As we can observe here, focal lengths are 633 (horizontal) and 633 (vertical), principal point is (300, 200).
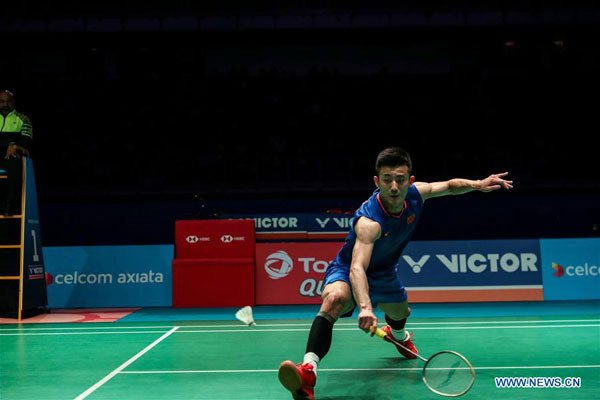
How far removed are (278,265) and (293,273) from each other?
0.86 feet

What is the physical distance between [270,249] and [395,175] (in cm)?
585

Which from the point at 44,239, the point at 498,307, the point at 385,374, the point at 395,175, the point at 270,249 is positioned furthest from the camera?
the point at 44,239

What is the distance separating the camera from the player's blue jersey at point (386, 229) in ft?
14.3

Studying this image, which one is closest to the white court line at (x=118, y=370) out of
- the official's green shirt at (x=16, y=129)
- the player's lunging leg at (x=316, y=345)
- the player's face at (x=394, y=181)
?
the player's lunging leg at (x=316, y=345)

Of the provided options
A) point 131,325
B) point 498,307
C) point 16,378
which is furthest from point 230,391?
point 498,307

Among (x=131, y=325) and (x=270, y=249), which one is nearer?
(x=131, y=325)

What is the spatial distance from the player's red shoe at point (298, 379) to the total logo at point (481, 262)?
6040mm

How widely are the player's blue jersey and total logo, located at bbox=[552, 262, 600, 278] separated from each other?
5883 mm

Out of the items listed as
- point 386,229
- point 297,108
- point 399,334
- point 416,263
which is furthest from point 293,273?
point 297,108

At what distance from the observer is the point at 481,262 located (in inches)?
382

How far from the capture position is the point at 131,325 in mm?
7723

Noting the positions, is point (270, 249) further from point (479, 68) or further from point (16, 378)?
point (479, 68)

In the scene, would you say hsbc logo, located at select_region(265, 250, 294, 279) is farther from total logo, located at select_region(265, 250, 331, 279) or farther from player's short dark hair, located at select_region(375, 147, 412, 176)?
player's short dark hair, located at select_region(375, 147, 412, 176)

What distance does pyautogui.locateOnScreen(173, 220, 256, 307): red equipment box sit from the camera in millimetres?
9586
